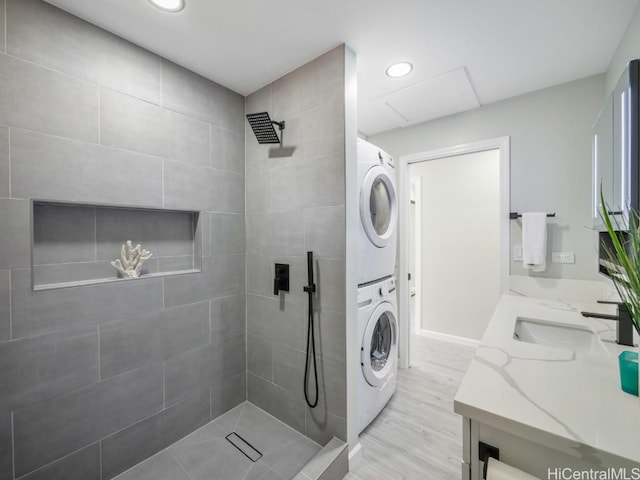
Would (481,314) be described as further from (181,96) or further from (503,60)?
(181,96)

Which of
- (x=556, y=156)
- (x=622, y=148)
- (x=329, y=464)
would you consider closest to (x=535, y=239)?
(x=556, y=156)

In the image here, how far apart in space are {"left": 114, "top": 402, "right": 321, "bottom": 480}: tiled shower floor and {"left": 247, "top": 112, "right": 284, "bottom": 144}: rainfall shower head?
194 cm

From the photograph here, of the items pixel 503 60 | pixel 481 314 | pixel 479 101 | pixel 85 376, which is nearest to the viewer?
pixel 85 376

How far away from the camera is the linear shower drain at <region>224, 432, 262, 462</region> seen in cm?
161

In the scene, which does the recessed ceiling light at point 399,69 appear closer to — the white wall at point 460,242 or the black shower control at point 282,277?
the white wall at point 460,242

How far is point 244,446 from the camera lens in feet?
5.54

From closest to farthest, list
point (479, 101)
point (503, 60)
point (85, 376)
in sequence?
point (85, 376) < point (503, 60) < point (479, 101)

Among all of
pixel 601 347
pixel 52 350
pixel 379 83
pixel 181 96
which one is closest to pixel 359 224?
pixel 379 83

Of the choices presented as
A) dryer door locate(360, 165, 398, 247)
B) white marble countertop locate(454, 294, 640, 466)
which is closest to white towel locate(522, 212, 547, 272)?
white marble countertop locate(454, 294, 640, 466)

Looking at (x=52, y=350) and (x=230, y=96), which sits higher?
(x=230, y=96)

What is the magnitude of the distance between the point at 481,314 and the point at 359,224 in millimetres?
2449

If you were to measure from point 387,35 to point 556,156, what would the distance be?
156 centimetres

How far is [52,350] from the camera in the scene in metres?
1.28

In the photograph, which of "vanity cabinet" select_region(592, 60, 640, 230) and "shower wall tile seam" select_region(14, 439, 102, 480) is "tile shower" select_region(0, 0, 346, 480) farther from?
"vanity cabinet" select_region(592, 60, 640, 230)
